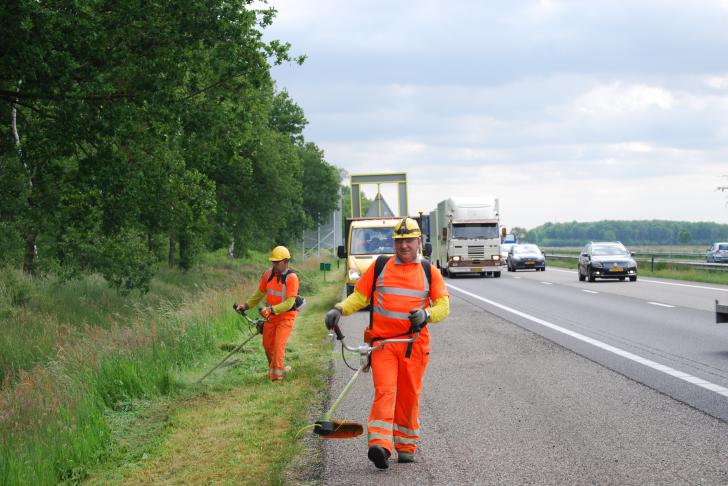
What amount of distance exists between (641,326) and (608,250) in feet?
64.7

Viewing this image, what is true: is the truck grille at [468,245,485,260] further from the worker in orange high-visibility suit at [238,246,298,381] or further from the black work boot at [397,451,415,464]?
the black work boot at [397,451,415,464]

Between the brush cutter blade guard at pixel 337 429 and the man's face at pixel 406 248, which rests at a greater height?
the man's face at pixel 406 248

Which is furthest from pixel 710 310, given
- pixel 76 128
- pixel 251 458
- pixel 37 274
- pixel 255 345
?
pixel 37 274

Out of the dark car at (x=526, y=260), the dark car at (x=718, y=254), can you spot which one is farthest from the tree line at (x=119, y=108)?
the dark car at (x=718, y=254)

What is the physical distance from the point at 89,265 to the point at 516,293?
1274 cm

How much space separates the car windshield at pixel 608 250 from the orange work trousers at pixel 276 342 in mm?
26029

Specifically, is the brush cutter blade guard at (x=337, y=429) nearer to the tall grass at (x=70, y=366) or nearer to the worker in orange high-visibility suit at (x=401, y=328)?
the worker in orange high-visibility suit at (x=401, y=328)

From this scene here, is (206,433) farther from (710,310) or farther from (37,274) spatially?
(37,274)

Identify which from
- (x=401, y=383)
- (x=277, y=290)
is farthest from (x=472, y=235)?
(x=401, y=383)

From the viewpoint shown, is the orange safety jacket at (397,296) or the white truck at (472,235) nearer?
the orange safety jacket at (397,296)

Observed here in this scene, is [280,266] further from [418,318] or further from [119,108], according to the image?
[119,108]

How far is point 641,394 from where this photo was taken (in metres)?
8.71

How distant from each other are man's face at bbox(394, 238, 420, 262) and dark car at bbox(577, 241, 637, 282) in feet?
94.1

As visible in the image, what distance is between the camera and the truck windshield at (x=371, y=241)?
22.9m
